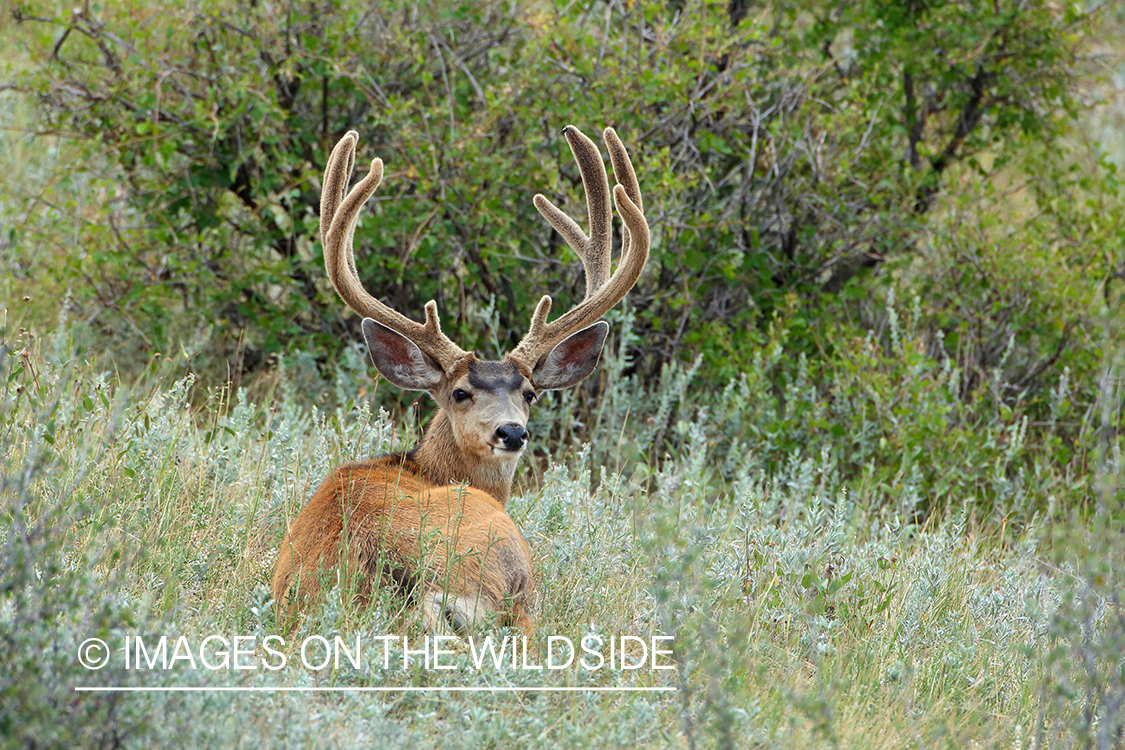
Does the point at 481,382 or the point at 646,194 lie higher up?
the point at 646,194

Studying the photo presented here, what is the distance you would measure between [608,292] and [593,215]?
435mm

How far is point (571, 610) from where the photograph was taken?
4.62 m

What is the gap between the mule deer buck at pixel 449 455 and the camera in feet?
13.4

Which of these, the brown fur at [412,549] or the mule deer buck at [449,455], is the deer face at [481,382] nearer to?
the mule deer buck at [449,455]

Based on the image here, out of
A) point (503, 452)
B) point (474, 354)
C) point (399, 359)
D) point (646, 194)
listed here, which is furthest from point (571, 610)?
point (646, 194)

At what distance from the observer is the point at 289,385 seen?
7.39 m

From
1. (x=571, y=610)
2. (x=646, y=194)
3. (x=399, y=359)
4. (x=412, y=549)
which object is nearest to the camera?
(x=412, y=549)

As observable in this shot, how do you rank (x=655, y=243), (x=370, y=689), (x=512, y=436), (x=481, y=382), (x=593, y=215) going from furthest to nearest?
(x=655, y=243) → (x=593, y=215) → (x=481, y=382) → (x=512, y=436) → (x=370, y=689)

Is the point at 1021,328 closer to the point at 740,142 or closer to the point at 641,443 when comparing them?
the point at 740,142

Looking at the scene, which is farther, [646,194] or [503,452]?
[646,194]

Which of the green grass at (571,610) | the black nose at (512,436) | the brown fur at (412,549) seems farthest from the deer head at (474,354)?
the brown fur at (412,549)

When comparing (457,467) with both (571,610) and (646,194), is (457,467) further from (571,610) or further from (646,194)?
(646,194)

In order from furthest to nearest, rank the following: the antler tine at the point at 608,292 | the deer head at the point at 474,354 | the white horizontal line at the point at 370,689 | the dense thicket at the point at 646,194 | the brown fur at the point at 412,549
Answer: the dense thicket at the point at 646,194 → the antler tine at the point at 608,292 → the deer head at the point at 474,354 → the brown fur at the point at 412,549 → the white horizontal line at the point at 370,689

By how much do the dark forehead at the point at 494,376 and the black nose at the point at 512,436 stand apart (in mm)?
297
